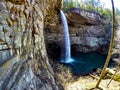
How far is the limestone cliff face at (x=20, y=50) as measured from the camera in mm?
8531

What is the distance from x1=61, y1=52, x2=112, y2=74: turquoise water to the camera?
→ 2341cm

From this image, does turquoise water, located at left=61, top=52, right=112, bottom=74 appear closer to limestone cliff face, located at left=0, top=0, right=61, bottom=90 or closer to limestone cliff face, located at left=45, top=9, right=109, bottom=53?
limestone cliff face, located at left=45, top=9, right=109, bottom=53

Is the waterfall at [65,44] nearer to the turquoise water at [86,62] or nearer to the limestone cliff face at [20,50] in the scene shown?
the turquoise water at [86,62]

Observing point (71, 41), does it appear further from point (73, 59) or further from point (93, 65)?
point (93, 65)

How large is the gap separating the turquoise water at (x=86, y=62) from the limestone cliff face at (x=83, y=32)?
123 cm

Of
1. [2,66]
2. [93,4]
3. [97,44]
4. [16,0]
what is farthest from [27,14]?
[93,4]

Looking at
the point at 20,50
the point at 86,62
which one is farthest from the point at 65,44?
the point at 20,50

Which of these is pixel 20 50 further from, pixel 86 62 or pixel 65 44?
pixel 65 44

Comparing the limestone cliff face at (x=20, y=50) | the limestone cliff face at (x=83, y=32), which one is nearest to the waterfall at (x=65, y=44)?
the limestone cliff face at (x=83, y=32)

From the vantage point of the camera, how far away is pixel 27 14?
11.0m

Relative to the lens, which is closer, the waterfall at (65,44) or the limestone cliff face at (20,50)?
the limestone cliff face at (20,50)

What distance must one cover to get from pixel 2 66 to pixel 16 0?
3.70 metres

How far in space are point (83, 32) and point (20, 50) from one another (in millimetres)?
22420

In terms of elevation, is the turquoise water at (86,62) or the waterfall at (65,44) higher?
the waterfall at (65,44)
